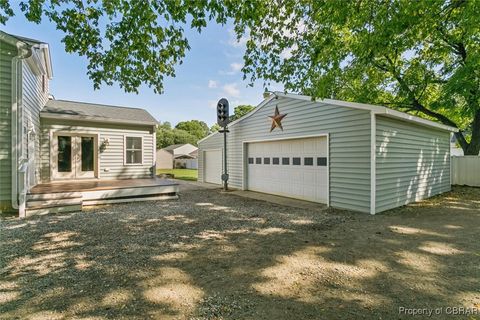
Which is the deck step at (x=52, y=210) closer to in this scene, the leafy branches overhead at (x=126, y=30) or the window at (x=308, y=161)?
the leafy branches overhead at (x=126, y=30)

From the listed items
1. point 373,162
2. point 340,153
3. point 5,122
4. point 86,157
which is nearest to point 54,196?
point 5,122

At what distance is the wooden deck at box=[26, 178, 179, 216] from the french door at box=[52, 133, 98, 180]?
54 centimetres

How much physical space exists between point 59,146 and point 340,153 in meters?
9.98

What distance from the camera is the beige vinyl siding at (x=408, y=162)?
689 cm

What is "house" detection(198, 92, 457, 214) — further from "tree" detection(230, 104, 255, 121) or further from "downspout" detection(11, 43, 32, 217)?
"tree" detection(230, 104, 255, 121)

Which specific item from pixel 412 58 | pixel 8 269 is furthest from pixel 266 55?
pixel 412 58

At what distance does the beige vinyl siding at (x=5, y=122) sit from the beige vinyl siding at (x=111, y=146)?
3.19 m

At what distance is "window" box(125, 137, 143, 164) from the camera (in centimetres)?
1105

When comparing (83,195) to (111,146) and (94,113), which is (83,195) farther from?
(94,113)

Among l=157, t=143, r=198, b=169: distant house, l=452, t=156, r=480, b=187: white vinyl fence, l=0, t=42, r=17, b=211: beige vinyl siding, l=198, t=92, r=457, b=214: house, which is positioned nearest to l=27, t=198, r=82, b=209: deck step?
l=0, t=42, r=17, b=211: beige vinyl siding

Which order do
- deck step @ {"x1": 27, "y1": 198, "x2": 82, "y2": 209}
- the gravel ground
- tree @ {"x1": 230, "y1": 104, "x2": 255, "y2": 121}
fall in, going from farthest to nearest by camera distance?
1. tree @ {"x1": 230, "y1": 104, "x2": 255, "y2": 121}
2. deck step @ {"x1": 27, "y1": 198, "x2": 82, "y2": 209}
3. the gravel ground

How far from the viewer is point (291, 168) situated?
30.2ft

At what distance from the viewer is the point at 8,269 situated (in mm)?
3381

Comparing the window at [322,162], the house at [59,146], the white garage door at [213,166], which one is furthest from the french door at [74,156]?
the window at [322,162]
